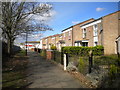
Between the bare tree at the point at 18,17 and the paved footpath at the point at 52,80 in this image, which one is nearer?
the paved footpath at the point at 52,80

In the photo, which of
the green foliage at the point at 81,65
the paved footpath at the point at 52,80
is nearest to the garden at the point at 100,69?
the green foliage at the point at 81,65

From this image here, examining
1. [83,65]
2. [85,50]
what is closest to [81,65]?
[83,65]

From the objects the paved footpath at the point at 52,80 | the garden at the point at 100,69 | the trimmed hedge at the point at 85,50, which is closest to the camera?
the garden at the point at 100,69

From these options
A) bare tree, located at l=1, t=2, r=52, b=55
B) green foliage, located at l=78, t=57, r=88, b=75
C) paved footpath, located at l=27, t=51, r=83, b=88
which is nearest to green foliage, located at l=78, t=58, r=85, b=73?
green foliage, located at l=78, t=57, r=88, b=75

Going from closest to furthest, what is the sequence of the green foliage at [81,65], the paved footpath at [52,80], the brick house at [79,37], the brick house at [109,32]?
1. the paved footpath at [52,80]
2. the green foliage at [81,65]
3. the brick house at [109,32]
4. the brick house at [79,37]

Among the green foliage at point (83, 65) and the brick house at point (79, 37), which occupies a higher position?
the brick house at point (79, 37)

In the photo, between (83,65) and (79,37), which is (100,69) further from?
(79,37)

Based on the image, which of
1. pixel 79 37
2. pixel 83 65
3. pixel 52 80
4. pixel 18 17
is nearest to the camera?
pixel 52 80

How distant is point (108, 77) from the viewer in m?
3.72

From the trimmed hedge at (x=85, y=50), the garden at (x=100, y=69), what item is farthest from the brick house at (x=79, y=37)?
the garden at (x=100, y=69)

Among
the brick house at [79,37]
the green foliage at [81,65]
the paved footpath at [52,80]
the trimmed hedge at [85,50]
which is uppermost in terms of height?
the brick house at [79,37]

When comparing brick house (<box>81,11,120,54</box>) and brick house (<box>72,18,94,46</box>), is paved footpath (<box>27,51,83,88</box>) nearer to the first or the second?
brick house (<box>81,11,120,54</box>)

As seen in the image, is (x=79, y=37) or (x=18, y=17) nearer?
(x=18, y=17)

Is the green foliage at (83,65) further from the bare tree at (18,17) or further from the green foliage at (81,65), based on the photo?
the bare tree at (18,17)
